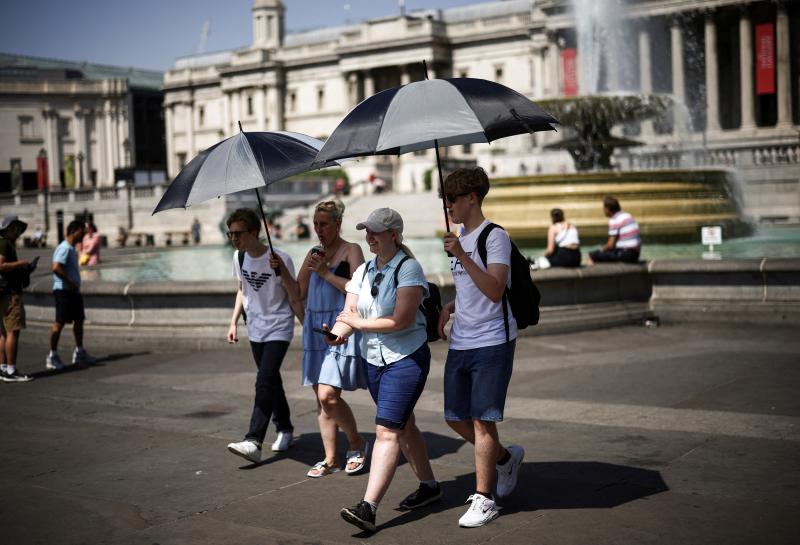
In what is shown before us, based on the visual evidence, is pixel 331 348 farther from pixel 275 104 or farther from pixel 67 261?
pixel 275 104

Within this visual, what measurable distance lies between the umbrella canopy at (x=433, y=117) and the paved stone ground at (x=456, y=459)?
228 cm

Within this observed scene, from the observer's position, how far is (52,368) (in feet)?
42.2

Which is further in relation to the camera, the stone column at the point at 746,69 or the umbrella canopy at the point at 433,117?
the stone column at the point at 746,69

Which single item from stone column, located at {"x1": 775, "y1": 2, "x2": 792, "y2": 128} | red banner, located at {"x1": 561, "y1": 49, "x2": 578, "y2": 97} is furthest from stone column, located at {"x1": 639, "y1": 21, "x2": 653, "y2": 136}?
stone column, located at {"x1": 775, "y1": 2, "x2": 792, "y2": 128}

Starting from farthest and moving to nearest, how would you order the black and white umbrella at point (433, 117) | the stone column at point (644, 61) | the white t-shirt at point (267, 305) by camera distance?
the stone column at point (644, 61), the white t-shirt at point (267, 305), the black and white umbrella at point (433, 117)

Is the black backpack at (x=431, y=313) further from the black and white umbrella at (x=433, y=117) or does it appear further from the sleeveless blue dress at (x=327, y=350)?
the sleeveless blue dress at (x=327, y=350)

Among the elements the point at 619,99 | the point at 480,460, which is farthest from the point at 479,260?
the point at 619,99

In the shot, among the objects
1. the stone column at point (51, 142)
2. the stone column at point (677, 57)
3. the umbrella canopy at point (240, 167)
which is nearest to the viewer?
the umbrella canopy at point (240, 167)

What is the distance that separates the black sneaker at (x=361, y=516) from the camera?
585 cm

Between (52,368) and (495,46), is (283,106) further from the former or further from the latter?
(52,368)

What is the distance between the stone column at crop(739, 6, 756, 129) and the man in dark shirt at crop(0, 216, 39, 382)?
182 ft

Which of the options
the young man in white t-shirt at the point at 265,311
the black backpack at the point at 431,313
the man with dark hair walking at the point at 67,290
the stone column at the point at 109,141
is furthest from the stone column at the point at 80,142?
the black backpack at the point at 431,313

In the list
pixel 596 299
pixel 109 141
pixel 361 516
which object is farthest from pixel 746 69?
pixel 109 141

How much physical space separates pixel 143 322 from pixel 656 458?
894 centimetres
